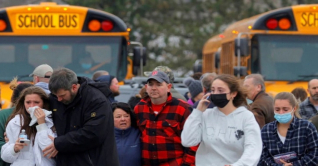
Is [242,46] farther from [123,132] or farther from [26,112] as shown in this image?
[26,112]

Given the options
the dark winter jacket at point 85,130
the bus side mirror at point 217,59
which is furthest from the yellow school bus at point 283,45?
the dark winter jacket at point 85,130

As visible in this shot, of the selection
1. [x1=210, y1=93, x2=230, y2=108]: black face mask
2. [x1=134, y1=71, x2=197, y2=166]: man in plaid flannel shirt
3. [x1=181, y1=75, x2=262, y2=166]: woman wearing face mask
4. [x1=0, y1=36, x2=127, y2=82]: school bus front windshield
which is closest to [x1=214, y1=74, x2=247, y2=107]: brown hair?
[x1=181, y1=75, x2=262, y2=166]: woman wearing face mask

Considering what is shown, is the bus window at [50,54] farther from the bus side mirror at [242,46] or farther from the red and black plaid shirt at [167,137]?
the red and black plaid shirt at [167,137]

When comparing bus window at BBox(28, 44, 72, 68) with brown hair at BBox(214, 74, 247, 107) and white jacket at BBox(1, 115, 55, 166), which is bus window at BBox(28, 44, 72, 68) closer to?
white jacket at BBox(1, 115, 55, 166)

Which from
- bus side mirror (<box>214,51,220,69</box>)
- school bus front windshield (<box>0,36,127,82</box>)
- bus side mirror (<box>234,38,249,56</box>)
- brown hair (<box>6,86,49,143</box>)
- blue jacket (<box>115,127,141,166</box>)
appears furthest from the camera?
bus side mirror (<box>214,51,220,69</box>)

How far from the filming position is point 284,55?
40.4 ft

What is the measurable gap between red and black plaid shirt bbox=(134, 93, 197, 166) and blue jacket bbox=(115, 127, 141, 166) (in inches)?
2.8

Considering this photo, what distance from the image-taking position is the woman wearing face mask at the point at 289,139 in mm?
6168

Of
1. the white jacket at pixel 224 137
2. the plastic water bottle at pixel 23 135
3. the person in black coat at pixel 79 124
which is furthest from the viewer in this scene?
the plastic water bottle at pixel 23 135

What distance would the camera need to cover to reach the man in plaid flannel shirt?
6141mm

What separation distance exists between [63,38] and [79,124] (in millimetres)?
6605

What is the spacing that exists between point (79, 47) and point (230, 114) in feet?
22.1

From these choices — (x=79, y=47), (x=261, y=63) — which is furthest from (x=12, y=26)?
(x=261, y=63)

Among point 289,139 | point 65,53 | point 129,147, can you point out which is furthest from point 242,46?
point 129,147
